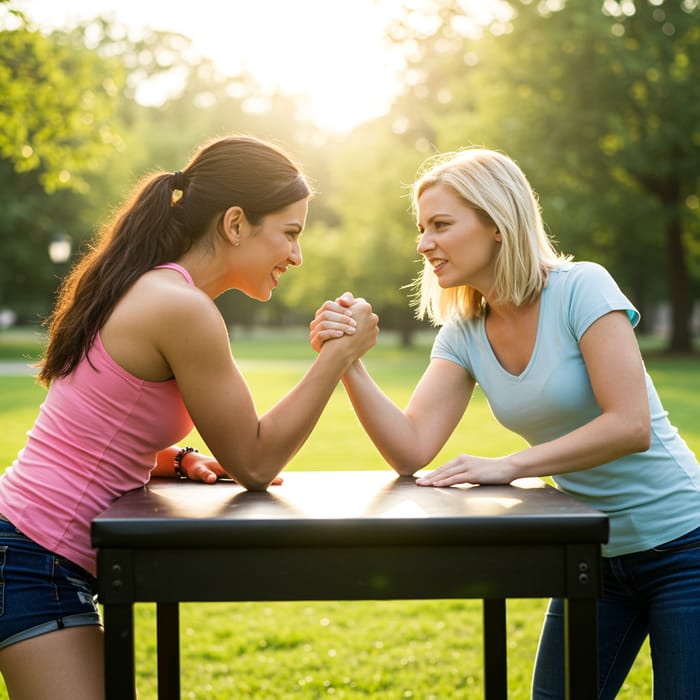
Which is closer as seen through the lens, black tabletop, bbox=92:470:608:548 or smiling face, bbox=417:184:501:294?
black tabletop, bbox=92:470:608:548

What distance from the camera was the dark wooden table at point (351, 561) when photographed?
1.99 metres

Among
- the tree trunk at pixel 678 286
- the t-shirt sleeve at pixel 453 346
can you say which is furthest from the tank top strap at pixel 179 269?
the tree trunk at pixel 678 286

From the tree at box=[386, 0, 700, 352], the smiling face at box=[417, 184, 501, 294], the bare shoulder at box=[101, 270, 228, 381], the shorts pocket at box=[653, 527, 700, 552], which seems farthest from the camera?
the tree at box=[386, 0, 700, 352]

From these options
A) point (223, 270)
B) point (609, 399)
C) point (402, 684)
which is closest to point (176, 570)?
point (223, 270)

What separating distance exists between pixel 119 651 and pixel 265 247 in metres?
1.18

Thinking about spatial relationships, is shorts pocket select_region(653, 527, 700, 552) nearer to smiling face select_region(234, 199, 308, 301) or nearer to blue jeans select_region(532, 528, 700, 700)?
blue jeans select_region(532, 528, 700, 700)

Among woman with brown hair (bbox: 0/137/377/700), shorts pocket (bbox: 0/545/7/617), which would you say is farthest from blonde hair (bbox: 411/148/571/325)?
shorts pocket (bbox: 0/545/7/617)

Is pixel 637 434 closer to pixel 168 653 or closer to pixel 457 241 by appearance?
pixel 457 241

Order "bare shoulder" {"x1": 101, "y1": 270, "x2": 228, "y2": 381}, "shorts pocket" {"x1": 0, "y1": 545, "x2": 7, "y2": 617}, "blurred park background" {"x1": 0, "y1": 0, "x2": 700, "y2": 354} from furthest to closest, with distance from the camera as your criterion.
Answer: "blurred park background" {"x1": 0, "y1": 0, "x2": 700, "y2": 354} < "bare shoulder" {"x1": 101, "y1": 270, "x2": 228, "y2": 381} < "shorts pocket" {"x1": 0, "y1": 545, "x2": 7, "y2": 617}

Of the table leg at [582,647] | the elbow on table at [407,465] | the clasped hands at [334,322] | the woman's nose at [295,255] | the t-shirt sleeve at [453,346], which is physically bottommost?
the table leg at [582,647]

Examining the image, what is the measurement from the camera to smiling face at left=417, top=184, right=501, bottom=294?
9.66ft

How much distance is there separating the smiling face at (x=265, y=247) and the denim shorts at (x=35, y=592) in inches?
34.7

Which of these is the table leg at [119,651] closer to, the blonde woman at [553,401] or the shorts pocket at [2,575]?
the shorts pocket at [2,575]

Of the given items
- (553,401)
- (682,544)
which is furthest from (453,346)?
(682,544)
